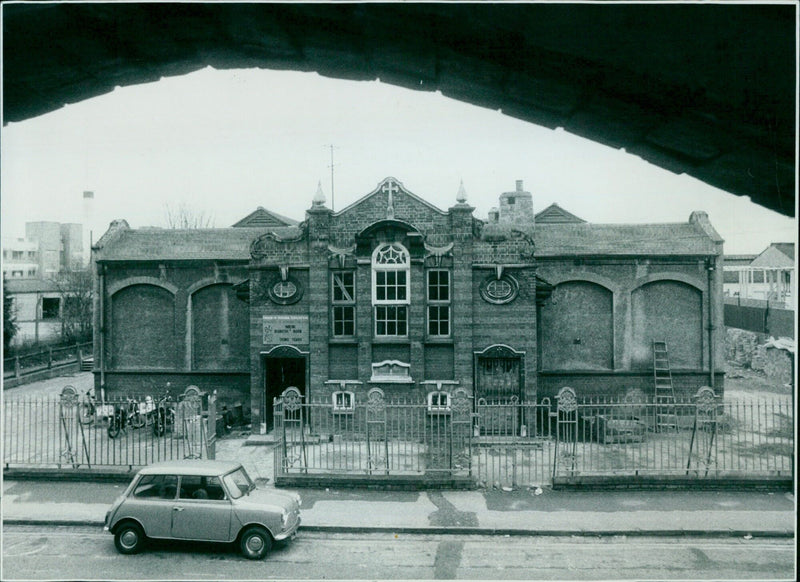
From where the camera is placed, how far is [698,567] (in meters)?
10.6

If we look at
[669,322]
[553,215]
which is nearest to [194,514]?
[669,322]

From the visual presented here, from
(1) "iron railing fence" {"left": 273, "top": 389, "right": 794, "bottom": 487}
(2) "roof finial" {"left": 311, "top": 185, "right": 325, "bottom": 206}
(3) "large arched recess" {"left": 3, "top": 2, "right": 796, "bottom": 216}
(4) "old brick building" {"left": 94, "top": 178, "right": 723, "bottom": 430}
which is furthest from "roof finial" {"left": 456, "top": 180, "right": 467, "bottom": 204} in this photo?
(3) "large arched recess" {"left": 3, "top": 2, "right": 796, "bottom": 216}

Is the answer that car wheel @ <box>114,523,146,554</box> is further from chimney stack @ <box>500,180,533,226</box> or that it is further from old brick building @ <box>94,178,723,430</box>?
chimney stack @ <box>500,180,533,226</box>

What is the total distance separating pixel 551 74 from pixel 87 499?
570 inches

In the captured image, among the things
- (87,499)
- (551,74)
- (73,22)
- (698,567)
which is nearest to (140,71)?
(73,22)

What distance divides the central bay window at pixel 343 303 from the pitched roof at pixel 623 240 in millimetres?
7505

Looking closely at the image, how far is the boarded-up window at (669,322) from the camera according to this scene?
23.6 metres

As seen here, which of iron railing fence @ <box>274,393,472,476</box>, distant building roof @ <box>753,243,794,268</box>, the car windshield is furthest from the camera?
iron railing fence @ <box>274,393,472,476</box>

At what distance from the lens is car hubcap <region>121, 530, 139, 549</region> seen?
11023mm

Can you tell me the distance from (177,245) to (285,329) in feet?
23.3

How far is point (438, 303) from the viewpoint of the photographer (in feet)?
66.6

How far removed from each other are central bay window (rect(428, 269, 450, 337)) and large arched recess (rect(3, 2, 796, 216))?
675 inches

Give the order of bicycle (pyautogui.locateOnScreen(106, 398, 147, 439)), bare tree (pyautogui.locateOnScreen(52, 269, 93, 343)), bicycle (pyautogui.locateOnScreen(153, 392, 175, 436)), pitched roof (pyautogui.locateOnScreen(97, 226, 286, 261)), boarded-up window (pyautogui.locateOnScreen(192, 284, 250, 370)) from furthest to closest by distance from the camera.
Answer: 1. bare tree (pyautogui.locateOnScreen(52, 269, 93, 343))
2. boarded-up window (pyautogui.locateOnScreen(192, 284, 250, 370))
3. pitched roof (pyautogui.locateOnScreen(97, 226, 286, 261))
4. bicycle (pyautogui.locateOnScreen(106, 398, 147, 439))
5. bicycle (pyautogui.locateOnScreen(153, 392, 175, 436))

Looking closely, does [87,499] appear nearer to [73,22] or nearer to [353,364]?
[353,364]
